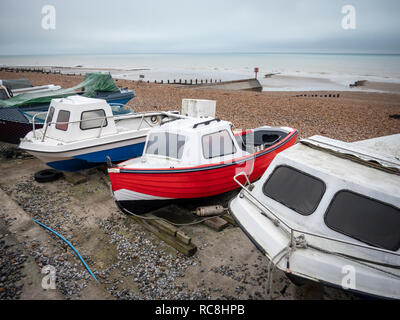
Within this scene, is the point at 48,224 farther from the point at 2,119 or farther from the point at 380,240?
the point at 380,240

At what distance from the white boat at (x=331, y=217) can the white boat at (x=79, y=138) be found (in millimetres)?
4844

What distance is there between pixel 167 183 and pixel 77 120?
Answer: 155 inches

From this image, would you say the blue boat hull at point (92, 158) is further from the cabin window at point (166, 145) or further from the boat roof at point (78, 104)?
the cabin window at point (166, 145)

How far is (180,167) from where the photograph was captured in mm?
5551

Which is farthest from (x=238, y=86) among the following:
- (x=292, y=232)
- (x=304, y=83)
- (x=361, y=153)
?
(x=292, y=232)

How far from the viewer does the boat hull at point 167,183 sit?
217 inches

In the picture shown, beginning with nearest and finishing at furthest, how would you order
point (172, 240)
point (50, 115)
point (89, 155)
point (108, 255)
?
point (108, 255), point (172, 240), point (89, 155), point (50, 115)

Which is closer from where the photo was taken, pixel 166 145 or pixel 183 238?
pixel 183 238

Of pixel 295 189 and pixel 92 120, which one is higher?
pixel 92 120

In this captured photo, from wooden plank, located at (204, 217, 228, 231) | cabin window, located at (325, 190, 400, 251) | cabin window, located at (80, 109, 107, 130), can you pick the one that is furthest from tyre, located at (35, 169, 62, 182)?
cabin window, located at (325, 190, 400, 251)

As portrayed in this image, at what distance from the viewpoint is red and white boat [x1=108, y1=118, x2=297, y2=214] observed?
555 cm

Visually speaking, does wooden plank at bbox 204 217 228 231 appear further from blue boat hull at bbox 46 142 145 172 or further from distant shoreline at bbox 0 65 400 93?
distant shoreline at bbox 0 65 400 93

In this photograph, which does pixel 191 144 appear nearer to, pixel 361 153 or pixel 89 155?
pixel 361 153
